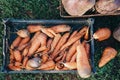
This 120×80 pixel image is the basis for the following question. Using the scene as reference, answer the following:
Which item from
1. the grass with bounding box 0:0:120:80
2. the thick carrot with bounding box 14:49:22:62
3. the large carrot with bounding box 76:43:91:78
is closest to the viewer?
the large carrot with bounding box 76:43:91:78

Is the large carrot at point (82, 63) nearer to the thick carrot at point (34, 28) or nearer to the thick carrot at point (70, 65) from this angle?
the thick carrot at point (70, 65)

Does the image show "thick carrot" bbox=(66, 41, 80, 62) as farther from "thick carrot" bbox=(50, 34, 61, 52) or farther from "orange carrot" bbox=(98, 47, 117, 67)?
"orange carrot" bbox=(98, 47, 117, 67)

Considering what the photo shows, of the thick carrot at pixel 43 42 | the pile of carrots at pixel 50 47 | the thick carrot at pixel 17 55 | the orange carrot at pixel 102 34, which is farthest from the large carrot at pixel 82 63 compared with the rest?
the thick carrot at pixel 17 55

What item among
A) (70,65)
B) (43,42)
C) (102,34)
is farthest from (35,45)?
(102,34)

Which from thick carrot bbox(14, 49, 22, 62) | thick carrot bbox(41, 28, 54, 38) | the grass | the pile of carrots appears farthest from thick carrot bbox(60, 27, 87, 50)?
thick carrot bbox(14, 49, 22, 62)

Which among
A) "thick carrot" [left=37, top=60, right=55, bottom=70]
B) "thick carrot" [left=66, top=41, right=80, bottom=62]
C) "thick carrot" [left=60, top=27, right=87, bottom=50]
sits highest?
"thick carrot" [left=60, top=27, right=87, bottom=50]

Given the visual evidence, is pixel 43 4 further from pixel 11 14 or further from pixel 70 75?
pixel 70 75

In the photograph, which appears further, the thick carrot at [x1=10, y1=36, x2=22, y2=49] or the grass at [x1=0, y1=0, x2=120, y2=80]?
the grass at [x1=0, y1=0, x2=120, y2=80]
